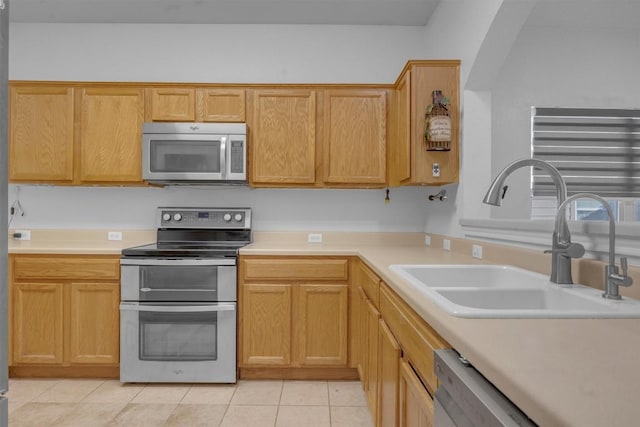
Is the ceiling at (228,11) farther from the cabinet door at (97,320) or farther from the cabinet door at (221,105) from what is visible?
the cabinet door at (97,320)

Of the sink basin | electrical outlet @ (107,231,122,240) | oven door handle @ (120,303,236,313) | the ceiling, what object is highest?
the ceiling

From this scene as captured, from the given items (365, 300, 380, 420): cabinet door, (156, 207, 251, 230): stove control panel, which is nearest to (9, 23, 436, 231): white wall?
(156, 207, 251, 230): stove control panel

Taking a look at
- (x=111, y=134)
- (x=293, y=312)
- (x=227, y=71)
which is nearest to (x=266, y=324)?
(x=293, y=312)

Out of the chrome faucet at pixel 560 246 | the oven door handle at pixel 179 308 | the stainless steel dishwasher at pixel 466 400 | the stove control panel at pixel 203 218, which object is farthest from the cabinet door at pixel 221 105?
the stainless steel dishwasher at pixel 466 400

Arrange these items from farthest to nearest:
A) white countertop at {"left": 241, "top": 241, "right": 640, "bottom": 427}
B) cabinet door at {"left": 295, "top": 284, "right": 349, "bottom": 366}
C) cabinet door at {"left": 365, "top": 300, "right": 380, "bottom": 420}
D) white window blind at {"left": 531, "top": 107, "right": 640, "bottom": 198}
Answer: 1. white window blind at {"left": 531, "top": 107, "right": 640, "bottom": 198}
2. cabinet door at {"left": 295, "top": 284, "right": 349, "bottom": 366}
3. cabinet door at {"left": 365, "top": 300, "right": 380, "bottom": 420}
4. white countertop at {"left": 241, "top": 241, "right": 640, "bottom": 427}

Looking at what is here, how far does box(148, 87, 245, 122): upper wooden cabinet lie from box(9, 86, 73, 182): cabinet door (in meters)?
0.62

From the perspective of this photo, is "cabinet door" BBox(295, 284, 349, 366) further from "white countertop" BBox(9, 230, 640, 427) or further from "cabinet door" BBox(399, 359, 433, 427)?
"white countertop" BBox(9, 230, 640, 427)

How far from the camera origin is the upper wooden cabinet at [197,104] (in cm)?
288

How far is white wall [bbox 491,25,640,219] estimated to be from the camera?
2.88 metres

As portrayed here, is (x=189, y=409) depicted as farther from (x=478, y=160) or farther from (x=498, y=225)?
(x=478, y=160)

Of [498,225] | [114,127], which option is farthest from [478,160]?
[114,127]

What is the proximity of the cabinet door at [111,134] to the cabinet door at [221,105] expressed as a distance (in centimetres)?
43

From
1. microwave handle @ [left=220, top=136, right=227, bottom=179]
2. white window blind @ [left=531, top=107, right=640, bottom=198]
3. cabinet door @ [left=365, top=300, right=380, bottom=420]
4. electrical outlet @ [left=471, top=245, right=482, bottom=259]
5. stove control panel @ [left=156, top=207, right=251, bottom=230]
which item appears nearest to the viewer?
cabinet door @ [left=365, top=300, right=380, bottom=420]

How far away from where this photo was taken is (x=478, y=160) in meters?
2.37
